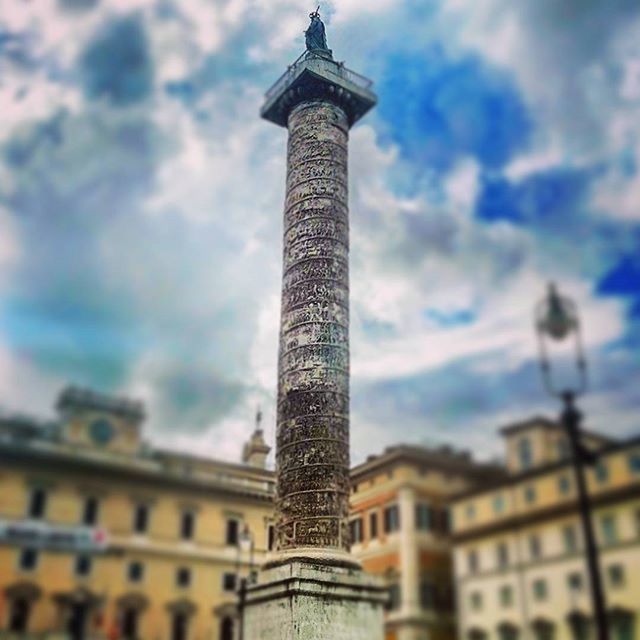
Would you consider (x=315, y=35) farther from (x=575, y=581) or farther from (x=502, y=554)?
(x=575, y=581)

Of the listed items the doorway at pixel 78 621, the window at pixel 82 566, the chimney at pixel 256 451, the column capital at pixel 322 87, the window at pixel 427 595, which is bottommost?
the doorway at pixel 78 621

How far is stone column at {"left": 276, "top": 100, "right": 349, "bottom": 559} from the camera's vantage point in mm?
7621

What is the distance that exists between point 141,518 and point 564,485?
424cm

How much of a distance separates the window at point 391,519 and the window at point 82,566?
276cm

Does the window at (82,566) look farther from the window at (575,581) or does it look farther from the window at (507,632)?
the window at (575,581)

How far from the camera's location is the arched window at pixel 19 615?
6.22 metres

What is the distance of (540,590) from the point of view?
16.4ft

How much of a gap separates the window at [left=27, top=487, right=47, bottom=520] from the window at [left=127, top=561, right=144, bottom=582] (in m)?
1.04

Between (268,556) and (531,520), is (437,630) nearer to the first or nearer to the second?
(531,520)

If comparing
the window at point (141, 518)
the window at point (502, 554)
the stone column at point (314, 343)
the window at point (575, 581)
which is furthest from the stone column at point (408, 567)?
the window at point (141, 518)

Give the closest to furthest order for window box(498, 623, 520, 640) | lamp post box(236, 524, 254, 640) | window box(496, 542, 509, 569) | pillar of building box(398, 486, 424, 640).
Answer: window box(498, 623, 520, 640) < window box(496, 542, 509, 569) < pillar of building box(398, 486, 424, 640) < lamp post box(236, 524, 254, 640)

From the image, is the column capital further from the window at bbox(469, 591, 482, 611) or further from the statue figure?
the window at bbox(469, 591, 482, 611)

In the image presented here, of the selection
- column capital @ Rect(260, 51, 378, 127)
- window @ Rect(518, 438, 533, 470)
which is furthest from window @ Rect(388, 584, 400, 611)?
column capital @ Rect(260, 51, 378, 127)

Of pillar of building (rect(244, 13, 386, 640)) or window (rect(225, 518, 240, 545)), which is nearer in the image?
pillar of building (rect(244, 13, 386, 640))
